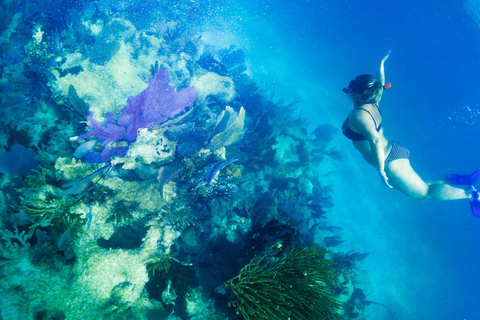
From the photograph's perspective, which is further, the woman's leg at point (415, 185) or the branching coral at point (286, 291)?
the woman's leg at point (415, 185)

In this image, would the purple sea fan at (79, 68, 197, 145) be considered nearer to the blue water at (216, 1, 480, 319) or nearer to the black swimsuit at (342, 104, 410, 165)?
the black swimsuit at (342, 104, 410, 165)

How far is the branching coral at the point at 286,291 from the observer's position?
2.33 meters

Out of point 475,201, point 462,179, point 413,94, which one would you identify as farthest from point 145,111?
point 413,94

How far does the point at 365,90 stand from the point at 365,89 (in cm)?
2

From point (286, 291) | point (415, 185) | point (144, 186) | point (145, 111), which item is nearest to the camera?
point (286, 291)

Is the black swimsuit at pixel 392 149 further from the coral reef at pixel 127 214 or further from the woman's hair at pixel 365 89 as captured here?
the coral reef at pixel 127 214

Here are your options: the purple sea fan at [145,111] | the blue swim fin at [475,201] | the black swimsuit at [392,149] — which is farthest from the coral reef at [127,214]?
the blue swim fin at [475,201]

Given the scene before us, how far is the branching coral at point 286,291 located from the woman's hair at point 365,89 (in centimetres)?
275

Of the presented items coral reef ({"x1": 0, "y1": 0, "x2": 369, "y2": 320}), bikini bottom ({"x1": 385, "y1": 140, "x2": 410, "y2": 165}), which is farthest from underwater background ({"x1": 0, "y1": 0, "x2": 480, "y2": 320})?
bikini bottom ({"x1": 385, "y1": 140, "x2": 410, "y2": 165})

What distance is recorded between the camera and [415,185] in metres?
4.37

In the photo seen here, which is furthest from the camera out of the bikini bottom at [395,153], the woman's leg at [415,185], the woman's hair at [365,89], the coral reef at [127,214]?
the woman's leg at [415,185]

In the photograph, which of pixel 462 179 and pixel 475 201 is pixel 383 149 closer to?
pixel 462 179

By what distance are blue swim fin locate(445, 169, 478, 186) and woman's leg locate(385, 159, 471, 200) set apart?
16cm

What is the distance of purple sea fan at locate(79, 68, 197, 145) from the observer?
308 cm
